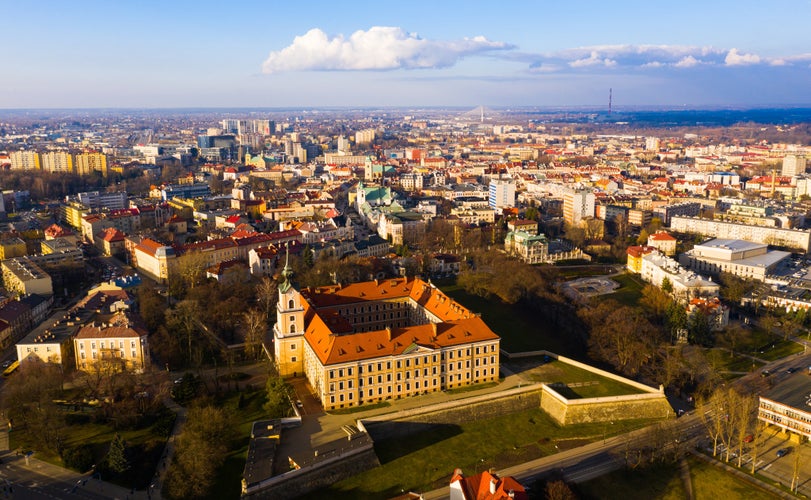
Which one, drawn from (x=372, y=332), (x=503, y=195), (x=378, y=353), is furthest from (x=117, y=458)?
(x=503, y=195)

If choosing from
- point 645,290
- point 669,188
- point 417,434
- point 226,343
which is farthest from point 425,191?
point 417,434

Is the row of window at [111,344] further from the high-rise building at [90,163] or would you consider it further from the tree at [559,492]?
the high-rise building at [90,163]

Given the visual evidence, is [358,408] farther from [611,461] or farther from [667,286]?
[667,286]

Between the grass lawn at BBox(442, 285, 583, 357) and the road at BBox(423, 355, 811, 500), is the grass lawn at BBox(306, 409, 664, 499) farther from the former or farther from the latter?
the grass lawn at BBox(442, 285, 583, 357)

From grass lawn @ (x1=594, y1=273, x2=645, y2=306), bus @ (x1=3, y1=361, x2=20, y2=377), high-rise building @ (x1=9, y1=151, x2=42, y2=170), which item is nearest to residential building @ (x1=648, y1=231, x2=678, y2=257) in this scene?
grass lawn @ (x1=594, y1=273, x2=645, y2=306)

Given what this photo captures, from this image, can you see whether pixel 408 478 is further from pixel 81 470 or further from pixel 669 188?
pixel 669 188

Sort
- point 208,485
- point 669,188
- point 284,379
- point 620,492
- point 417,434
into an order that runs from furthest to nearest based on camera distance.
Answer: point 669,188, point 284,379, point 417,434, point 620,492, point 208,485
